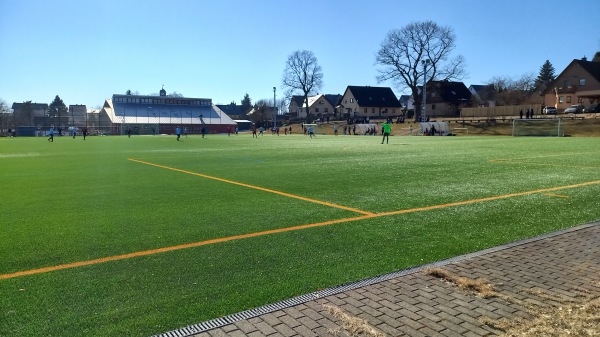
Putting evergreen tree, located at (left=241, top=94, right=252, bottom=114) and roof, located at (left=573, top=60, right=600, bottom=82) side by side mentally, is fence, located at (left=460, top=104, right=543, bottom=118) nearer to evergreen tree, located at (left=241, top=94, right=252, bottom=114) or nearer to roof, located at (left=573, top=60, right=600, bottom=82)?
roof, located at (left=573, top=60, right=600, bottom=82)

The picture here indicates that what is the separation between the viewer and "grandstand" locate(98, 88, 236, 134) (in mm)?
87812

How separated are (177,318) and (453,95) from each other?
97485 mm

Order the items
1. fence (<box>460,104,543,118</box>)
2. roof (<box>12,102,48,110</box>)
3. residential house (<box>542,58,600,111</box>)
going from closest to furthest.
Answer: fence (<box>460,104,543,118</box>), residential house (<box>542,58,600,111</box>), roof (<box>12,102,48,110</box>)

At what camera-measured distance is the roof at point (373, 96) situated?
344 feet

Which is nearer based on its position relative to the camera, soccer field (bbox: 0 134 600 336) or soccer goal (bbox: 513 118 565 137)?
soccer field (bbox: 0 134 600 336)

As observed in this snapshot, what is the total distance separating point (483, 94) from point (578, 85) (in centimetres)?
4233

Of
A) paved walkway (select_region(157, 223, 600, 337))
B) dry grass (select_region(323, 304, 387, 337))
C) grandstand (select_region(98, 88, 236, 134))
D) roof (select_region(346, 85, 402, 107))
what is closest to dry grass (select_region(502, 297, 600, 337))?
paved walkway (select_region(157, 223, 600, 337))

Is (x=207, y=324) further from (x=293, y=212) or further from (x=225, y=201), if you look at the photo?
(x=225, y=201)

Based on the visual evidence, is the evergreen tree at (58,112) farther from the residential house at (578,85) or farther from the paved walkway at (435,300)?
the paved walkway at (435,300)

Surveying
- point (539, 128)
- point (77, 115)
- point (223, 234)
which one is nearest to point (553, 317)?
point (223, 234)

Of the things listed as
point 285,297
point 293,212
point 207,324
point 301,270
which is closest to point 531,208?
point 293,212

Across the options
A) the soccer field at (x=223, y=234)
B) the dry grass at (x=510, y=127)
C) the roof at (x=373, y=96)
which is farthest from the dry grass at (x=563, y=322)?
the roof at (x=373, y=96)

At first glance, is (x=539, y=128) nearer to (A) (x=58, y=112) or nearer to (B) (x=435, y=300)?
(B) (x=435, y=300)

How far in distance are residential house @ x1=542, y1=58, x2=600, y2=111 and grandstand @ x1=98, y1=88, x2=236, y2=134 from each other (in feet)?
210
